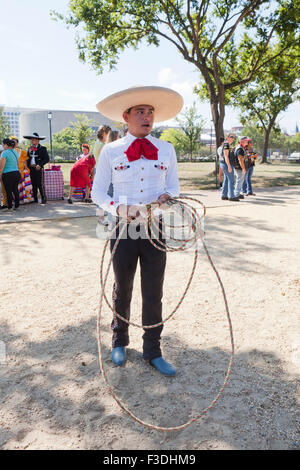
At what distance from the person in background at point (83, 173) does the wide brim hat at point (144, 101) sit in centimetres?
823

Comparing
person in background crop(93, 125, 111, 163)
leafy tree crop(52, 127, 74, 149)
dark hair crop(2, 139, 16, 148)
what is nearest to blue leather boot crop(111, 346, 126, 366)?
person in background crop(93, 125, 111, 163)

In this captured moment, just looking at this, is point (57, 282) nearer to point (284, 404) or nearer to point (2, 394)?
point (2, 394)

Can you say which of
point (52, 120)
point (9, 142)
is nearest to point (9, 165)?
point (9, 142)

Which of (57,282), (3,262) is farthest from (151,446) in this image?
(3,262)

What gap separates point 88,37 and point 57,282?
18105mm

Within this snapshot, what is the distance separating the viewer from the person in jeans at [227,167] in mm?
11348

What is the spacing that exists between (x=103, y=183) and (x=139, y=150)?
16.1 inches

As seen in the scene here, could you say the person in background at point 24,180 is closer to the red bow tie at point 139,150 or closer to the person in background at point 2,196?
the person in background at point 2,196

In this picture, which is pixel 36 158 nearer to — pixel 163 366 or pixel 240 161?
pixel 240 161

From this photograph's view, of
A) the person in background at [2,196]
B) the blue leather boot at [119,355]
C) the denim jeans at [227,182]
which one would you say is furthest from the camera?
the denim jeans at [227,182]

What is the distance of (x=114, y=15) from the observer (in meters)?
18.8

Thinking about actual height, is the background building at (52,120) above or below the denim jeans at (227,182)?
above

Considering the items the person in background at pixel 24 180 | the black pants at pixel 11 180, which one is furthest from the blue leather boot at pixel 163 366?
the person in background at pixel 24 180

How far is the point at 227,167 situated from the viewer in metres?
11.8
